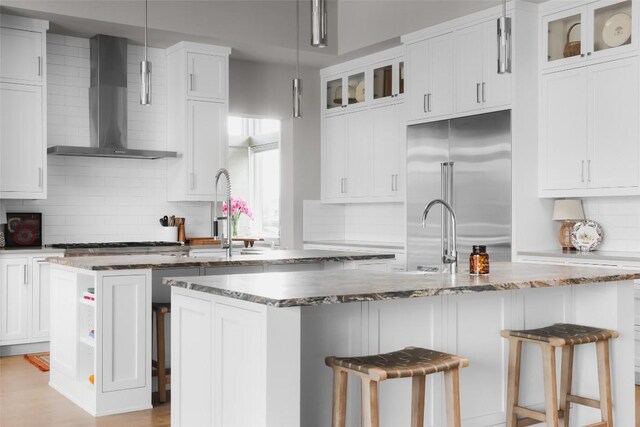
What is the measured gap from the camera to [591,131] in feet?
18.2

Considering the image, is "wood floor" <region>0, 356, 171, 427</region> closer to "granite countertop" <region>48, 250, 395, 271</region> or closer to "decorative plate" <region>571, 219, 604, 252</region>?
"granite countertop" <region>48, 250, 395, 271</region>

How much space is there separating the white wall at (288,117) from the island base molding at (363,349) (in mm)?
4758

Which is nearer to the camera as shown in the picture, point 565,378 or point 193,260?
point 565,378

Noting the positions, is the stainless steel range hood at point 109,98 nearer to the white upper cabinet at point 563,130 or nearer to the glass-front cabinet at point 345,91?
the glass-front cabinet at point 345,91

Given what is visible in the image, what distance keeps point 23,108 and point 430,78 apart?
12.1 ft

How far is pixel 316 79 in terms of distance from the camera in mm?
8602

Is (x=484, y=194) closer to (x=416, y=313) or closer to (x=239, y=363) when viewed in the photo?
(x=416, y=313)

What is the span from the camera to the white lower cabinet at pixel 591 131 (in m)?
5.29

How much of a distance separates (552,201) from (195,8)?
382 cm

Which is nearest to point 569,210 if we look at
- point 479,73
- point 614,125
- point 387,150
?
point 614,125

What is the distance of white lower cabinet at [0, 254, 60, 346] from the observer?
612 cm

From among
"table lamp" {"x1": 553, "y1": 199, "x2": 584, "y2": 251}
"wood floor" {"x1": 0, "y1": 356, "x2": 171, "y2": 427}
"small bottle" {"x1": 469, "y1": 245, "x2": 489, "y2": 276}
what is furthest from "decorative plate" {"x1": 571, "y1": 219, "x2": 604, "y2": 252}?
"wood floor" {"x1": 0, "y1": 356, "x2": 171, "y2": 427}

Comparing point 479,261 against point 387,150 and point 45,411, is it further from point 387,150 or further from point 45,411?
point 387,150

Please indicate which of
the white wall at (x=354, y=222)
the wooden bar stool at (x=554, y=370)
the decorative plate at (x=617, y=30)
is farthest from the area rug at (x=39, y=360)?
the decorative plate at (x=617, y=30)
